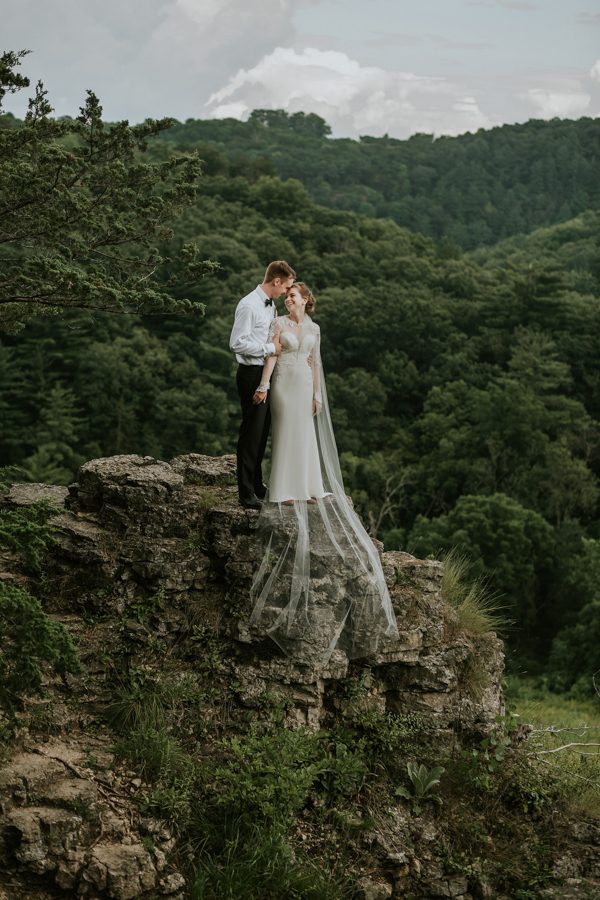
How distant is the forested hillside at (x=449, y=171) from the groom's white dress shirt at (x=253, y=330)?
85343mm

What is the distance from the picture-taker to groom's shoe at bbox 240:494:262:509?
8.65 m

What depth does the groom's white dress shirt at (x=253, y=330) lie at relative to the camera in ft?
27.5

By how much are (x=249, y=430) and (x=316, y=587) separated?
1485mm

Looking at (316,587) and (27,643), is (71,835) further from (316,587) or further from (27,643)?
(316,587)

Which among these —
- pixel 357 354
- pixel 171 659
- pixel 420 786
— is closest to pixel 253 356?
pixel 171 659

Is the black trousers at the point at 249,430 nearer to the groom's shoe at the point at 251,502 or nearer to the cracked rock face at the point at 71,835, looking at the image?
the groom's shoe at the point at 251,502

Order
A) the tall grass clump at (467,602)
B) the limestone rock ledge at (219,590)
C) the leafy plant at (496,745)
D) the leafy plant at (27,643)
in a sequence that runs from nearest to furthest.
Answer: the leafy plant at (27,643)
the limestone rock ledge at (219,590)
the leafy plant at (496,745)
the tall grass clump at (467,602)

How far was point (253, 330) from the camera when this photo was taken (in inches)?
332

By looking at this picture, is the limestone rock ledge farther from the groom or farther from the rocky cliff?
the groom

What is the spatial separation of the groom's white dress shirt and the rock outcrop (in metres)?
1.26

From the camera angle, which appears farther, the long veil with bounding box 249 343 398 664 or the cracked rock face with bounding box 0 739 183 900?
the long veil with bounding box 249 343 398 664

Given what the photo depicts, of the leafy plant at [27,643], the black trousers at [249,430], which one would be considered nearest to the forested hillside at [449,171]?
the black trousers at [249,430]

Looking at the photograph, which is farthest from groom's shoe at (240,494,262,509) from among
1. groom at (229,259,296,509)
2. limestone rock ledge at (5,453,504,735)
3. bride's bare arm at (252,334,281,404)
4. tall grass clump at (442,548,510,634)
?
tall grass clump at (442,548,510,634)

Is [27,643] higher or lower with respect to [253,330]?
lower
